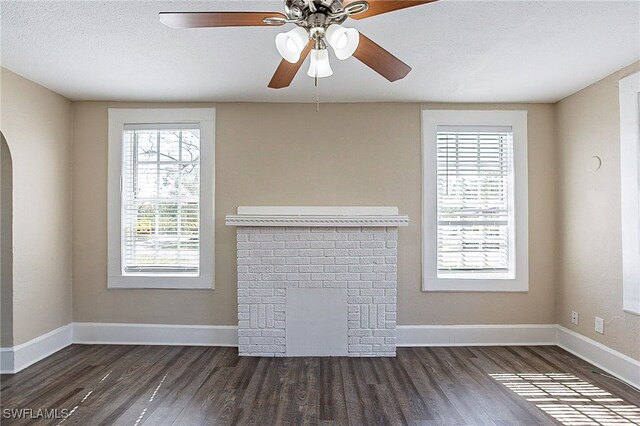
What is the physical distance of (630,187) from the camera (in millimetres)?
3064

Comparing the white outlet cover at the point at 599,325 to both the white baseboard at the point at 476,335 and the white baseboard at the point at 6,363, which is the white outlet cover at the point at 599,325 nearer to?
the white baseboard at the point at 476,335

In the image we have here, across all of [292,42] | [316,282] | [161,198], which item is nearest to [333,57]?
[292,42]

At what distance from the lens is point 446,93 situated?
371 centimetres

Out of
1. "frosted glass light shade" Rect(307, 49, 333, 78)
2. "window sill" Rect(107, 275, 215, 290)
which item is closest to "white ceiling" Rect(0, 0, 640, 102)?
"frosted glass light shade" Rect(307, 49, 333, 78)

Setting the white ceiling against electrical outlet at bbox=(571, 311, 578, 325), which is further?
electrical outlet at bbox=(571, 311, 578, 325)

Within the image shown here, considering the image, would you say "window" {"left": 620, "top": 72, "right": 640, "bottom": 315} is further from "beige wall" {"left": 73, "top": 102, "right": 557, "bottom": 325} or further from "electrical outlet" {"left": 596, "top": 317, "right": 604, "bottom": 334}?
"beige wall" {"left": 73, "top": 102, "right": 557, "bottom": 325}

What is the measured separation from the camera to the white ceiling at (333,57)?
7.50 ft

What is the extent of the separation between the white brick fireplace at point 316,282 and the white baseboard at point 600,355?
5.67ft

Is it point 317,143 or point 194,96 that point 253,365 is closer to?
point 317,143

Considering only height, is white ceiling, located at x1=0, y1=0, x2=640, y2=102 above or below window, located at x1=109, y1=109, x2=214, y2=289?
above

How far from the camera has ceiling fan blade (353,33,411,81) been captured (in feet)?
6.08

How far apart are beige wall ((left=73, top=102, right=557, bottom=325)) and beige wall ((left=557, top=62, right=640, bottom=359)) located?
0.62 ft

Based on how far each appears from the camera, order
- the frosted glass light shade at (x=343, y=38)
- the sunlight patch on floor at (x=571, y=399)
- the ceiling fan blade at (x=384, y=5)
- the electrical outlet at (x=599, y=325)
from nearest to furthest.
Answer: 1. the ceiling fan blade at (x=384, y=5)
2. the frosted glass light shade at (x=343, y=38)
3. the sunlight patch on floor at (x=571, y=399)
4. the electrical outlet at (x=599, y=325)

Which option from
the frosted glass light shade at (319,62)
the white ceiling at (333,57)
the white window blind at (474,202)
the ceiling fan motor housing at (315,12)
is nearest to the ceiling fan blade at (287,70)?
the frosted glass light shade at (319,62)
